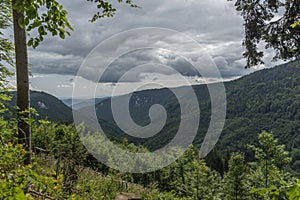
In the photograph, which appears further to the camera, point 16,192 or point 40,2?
point 40,2

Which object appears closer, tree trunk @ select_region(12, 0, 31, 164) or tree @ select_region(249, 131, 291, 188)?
tree trunk @ select_region(12, 0, 31, 164)

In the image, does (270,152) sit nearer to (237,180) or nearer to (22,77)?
(237,180)

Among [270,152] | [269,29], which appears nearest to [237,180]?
[270,152]

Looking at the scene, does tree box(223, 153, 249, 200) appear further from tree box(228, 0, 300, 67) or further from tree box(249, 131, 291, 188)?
tree box(228, 0, 300, 67)

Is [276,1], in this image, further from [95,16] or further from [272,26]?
[95,16]

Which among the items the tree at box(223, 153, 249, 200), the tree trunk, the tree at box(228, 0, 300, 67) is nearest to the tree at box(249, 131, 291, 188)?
the tree at box(223, 153, 249, 200)

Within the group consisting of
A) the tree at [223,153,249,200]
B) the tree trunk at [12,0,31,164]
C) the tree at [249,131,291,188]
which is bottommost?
the tree at [223,153,249,200]

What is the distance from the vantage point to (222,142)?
179m

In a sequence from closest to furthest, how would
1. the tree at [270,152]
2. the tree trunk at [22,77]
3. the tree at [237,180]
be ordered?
the tree trunk at [22,77]
the tree at [270,152]
the tree at [237,180]

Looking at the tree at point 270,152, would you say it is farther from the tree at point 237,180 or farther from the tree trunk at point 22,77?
the tree trunk at point 22,77

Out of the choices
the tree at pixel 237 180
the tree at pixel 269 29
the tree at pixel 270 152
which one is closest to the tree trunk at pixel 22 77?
the tree at pixel 269 29

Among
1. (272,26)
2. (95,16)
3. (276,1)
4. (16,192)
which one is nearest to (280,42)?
(272,26)

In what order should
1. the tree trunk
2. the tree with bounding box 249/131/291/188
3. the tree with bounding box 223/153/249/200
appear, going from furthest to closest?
the tree with bounding box 223/153/249/200 < the tree with bounding box 249/131/291/188 < the tree trunk

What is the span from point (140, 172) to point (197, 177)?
1521 cm
